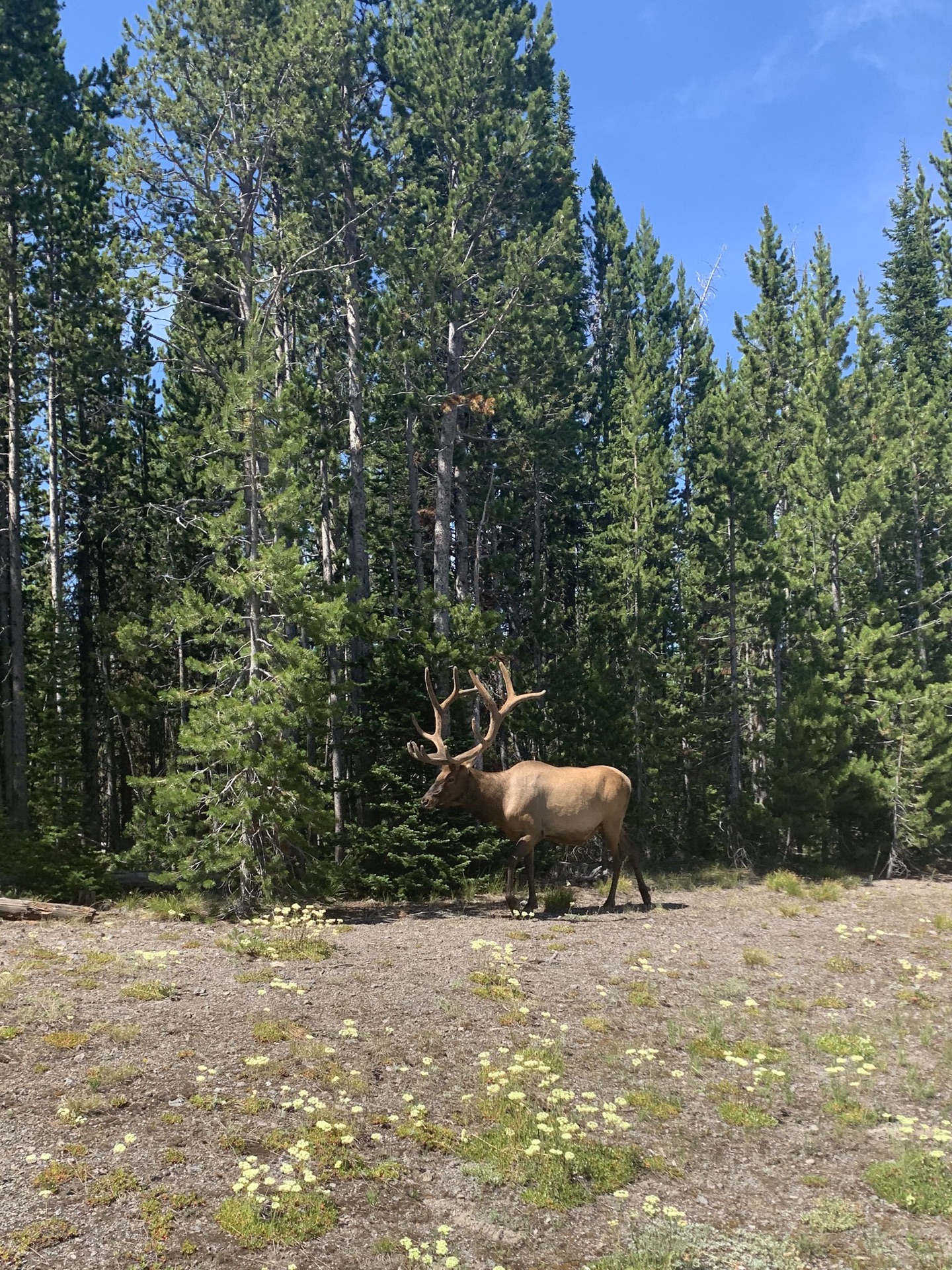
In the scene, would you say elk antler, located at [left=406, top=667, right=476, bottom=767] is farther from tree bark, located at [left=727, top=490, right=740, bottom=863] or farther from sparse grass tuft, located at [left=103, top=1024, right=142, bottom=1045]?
tree bark, located at [left=727, top=490, right=740, bottom=863]

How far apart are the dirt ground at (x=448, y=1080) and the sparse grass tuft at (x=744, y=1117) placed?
3cm

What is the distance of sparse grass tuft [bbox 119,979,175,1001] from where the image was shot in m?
8.63

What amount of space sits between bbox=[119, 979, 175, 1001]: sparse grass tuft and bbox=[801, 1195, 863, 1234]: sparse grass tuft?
5.88 m

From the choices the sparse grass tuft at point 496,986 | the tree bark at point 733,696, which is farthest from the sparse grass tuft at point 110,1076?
the tree bark at point 733,696

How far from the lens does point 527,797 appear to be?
14.0m

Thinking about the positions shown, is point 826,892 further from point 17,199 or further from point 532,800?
point 17,199

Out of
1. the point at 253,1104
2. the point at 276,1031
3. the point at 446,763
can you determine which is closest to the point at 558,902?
the point at 446,763

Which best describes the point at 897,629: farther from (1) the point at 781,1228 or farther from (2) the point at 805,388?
(1) the point at 781,1228

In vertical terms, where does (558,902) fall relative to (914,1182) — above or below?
above

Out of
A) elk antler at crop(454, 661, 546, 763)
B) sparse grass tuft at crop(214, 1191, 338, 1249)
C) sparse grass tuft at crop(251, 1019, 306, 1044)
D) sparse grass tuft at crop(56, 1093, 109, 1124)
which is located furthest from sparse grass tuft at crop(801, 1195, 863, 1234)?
elk antler at crop(454, 661, 546, 763)

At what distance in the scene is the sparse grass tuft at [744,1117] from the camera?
7.05m

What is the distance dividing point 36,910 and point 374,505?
60.8ft

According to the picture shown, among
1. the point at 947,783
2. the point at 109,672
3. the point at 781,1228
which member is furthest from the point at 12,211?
the point at 947,783

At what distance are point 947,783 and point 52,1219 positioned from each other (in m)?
21.1
